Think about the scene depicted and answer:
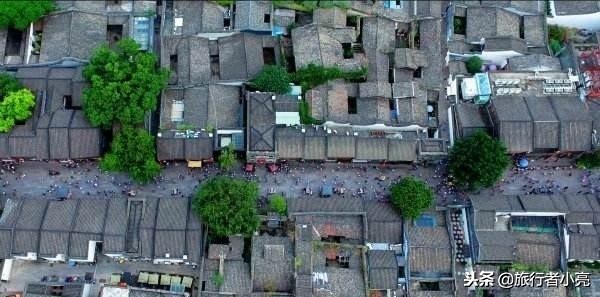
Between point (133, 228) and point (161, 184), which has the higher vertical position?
point (161, 184)

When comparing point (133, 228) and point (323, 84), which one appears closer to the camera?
point (133, 228)

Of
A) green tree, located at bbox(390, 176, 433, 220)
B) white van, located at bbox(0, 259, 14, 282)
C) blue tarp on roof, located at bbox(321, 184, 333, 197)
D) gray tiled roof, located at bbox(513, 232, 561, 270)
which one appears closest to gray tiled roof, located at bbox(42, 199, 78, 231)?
white van, located at bbox(0, 259, 14, 282)

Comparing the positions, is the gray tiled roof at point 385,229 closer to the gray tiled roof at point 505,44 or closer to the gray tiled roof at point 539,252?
the gray tiled roof at point 539,252

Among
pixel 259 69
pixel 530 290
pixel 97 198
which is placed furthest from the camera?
pixel 259 69

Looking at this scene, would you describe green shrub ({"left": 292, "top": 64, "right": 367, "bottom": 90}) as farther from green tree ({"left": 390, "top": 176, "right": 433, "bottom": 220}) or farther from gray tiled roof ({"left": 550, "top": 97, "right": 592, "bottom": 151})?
gray tiled roof ({"left": 550, "top": 97, "right": 592, "bottom": 151})

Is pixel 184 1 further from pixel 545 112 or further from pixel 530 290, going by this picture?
pixel 530 290

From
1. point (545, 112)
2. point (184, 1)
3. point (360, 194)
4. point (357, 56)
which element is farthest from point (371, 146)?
point (184, 1)
